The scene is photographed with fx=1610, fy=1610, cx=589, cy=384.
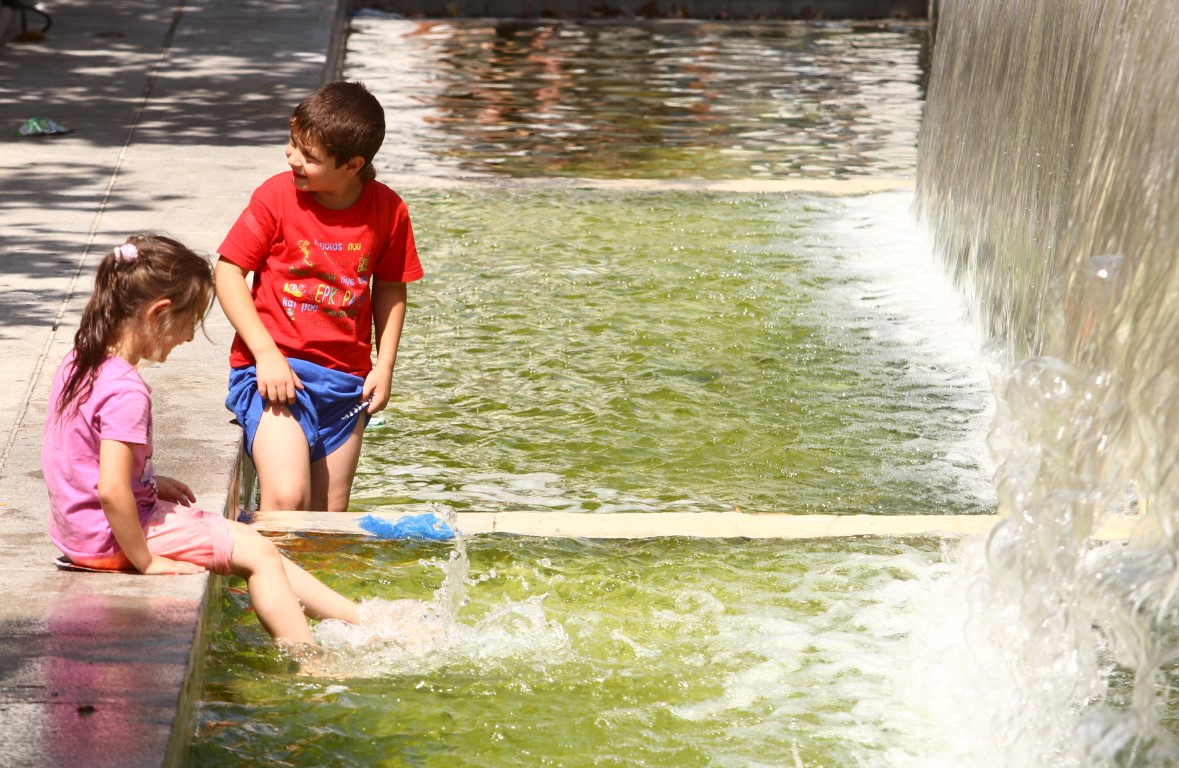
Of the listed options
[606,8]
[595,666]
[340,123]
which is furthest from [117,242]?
[606,8]

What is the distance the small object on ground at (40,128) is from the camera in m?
10.3

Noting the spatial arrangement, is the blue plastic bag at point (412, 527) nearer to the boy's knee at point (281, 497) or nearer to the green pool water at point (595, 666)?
the green pool water at point (595, 666)

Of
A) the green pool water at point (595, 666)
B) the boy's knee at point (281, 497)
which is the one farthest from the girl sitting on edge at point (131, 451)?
the boy's knee at point (281, 497)

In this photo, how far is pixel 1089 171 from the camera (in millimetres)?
6109

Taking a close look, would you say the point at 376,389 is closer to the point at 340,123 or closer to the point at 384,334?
the point at 384,334

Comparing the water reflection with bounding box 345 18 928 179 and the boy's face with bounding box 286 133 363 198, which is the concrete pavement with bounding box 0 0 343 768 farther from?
the water reflection with bounding box 345 18 928 179

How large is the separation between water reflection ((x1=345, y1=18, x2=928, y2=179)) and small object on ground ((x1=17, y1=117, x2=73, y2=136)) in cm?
222

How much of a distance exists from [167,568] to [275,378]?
79 centimetres

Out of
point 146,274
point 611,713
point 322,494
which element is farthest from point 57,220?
point 611,713

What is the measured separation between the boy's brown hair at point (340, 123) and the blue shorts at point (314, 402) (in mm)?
661

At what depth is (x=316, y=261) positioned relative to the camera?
4.81 metres

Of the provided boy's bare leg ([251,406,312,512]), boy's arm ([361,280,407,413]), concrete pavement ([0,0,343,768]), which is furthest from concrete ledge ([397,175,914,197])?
boy's bare leg ([251,406,312,512])

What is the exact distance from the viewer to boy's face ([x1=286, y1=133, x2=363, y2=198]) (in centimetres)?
465

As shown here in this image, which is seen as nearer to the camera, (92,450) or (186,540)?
(92,450)
